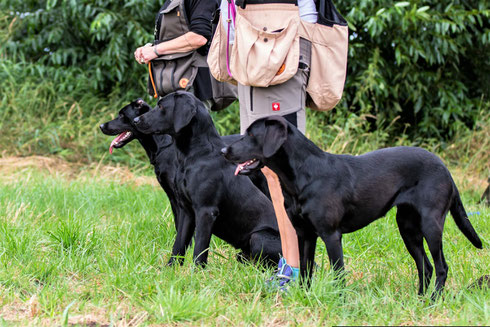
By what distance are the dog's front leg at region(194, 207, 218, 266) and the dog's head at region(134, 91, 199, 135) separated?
22.3 inches

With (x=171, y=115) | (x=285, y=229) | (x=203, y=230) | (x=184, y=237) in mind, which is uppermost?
(x=171, y=115)

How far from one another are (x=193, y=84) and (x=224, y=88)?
0.81ft

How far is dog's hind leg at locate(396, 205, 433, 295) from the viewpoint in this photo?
3.42m

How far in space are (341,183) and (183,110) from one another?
124 centimetres

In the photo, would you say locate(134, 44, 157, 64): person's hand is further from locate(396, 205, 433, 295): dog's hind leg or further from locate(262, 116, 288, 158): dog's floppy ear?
locate(396, 205, 433, 295): dog's hind leg

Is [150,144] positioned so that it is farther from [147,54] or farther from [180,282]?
[180,282]

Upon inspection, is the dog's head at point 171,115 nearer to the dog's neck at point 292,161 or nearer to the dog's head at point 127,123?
the dog's head at point 127,123

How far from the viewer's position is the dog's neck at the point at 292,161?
126 inches

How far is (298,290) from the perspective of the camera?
10.2 feet

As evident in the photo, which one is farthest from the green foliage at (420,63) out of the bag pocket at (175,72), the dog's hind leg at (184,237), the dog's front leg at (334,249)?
the dog's front leg at (334,249)

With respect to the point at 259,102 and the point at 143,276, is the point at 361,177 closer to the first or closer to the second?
the point at 259,102

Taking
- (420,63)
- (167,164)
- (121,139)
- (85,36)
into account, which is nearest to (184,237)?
(167,164)

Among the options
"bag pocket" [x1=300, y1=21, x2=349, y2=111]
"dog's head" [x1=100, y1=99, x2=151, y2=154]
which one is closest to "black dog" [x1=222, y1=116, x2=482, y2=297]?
"bag pocket" [x1=300, y1=21, x2=349, y2=111]

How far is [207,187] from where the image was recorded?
388 centimetres
